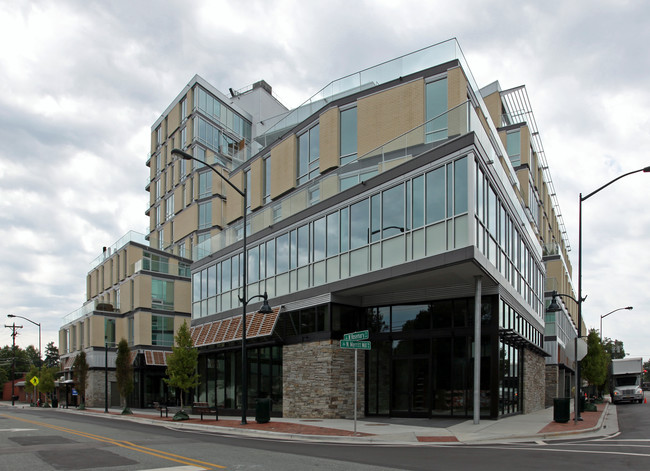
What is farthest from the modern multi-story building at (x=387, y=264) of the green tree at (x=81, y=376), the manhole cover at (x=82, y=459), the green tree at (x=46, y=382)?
the green tree at (x=46, y=382)

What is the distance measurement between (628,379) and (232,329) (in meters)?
35.4

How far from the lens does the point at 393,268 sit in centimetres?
2097

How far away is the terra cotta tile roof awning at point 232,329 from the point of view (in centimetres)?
2693

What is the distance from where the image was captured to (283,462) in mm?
10938

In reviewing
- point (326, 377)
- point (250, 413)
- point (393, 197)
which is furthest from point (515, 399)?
point (250, 413)

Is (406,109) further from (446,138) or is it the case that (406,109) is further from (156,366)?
(156,366)

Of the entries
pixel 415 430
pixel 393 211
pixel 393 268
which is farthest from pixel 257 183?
pixel 415 430

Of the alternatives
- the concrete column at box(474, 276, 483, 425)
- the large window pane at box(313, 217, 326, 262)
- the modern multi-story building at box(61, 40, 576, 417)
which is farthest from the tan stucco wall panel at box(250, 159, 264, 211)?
the concrete column at box(474, 276, 483, 425)

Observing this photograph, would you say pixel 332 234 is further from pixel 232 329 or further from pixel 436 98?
pixel 232 329

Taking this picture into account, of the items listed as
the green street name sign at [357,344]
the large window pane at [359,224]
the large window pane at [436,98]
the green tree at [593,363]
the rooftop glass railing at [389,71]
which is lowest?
the green tree at [593,363]

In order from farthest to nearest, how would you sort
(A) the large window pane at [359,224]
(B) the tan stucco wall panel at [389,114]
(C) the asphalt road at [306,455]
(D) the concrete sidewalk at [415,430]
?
(B) the tan stucco wall panel at [389,114], (A) the large window pane at [359,224], (D) the concrete sidewalk at [415,430], (C) the asphalt road at [306,455]

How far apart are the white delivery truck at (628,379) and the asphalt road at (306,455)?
34.0 meters

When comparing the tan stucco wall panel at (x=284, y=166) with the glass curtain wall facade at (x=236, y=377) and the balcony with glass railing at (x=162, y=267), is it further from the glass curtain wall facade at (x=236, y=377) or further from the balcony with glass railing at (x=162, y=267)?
the balcony with glass railing at (x=162, y=267)

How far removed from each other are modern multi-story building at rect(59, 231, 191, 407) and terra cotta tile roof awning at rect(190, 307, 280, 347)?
61.8ft
